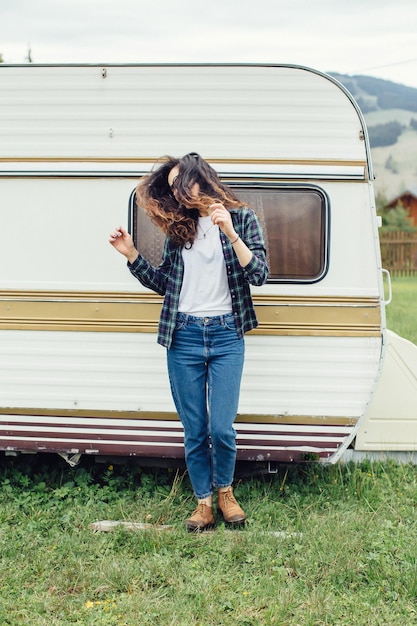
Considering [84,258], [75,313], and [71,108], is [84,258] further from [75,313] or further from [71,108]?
[71,108]

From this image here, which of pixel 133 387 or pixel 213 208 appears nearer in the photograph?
pixel 213 208

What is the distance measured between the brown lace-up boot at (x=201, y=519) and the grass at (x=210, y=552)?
0.07m

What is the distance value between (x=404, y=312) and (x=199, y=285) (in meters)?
9.08

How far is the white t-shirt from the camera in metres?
3.74

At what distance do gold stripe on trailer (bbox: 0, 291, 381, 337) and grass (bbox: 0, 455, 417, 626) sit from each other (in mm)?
1002

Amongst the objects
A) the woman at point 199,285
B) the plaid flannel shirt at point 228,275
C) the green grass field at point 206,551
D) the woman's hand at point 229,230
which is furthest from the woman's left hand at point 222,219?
the green grass field at point 206,551

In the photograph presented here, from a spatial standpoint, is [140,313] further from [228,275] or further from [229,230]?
[229,230]

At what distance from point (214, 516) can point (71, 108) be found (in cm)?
253

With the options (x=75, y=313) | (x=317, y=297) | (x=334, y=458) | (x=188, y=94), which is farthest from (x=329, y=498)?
(x=188, y=94)

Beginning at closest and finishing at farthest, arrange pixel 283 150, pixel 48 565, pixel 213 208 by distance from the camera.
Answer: pixel 213 208 → pixel 48 565 → pixel 283 150

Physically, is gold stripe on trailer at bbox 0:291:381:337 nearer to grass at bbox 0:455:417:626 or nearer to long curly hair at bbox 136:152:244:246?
long curly hair at bbox 136:152:244:246

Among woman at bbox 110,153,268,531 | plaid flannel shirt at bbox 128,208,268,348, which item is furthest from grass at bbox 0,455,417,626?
plaid flannel shirt at bbox 128,208,268,348

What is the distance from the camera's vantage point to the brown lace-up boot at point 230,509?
4043mm

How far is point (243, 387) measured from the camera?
4.28 m
